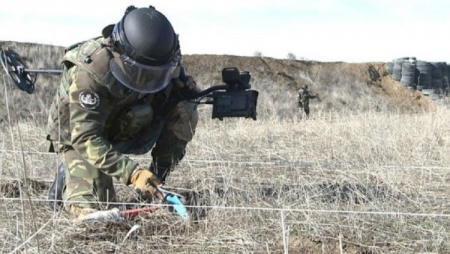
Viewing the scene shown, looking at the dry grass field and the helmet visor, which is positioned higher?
the helmet visor

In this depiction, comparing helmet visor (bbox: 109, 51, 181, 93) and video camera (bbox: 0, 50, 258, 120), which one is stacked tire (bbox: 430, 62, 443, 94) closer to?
video camera (bbox: 0, 50, 258, 120)

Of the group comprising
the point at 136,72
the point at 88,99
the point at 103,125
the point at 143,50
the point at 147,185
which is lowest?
the point at 147,185

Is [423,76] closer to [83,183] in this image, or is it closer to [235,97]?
[235,97]

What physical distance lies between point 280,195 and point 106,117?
1024 millimetres

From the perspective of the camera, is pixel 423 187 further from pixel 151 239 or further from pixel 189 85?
pixel 151 239

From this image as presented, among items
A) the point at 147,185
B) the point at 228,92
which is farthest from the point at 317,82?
the point at 147,185

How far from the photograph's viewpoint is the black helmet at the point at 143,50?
3.12m

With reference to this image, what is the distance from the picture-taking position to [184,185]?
3.94 meters

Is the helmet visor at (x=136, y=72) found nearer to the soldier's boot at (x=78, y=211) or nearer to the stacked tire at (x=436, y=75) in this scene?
the soldier's boot at (x=78, y=211)

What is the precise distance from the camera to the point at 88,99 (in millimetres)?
3096

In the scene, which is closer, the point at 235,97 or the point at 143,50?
the point at 143,50

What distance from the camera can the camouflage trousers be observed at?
322 cm

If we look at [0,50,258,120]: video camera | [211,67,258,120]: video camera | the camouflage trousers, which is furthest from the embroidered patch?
[211,67,258,120]: video camera

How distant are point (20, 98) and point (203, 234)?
38.8 feet
